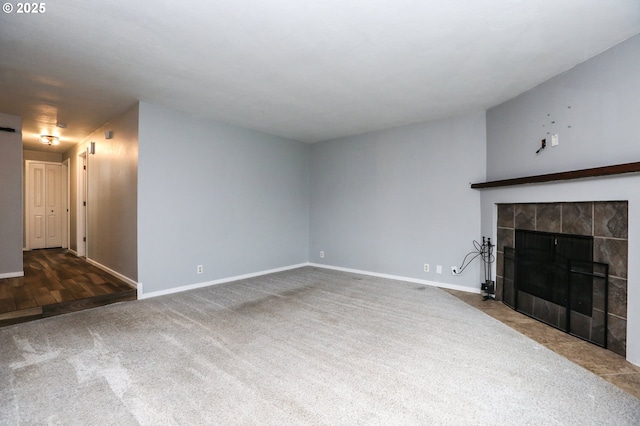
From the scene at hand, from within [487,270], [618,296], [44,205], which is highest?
[44,205]

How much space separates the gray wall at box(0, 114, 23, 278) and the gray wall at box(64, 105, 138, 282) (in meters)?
0.94

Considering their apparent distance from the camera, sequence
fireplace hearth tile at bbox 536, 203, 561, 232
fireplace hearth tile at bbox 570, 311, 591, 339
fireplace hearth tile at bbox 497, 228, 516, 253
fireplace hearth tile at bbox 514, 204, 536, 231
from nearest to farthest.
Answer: fireplace hearth tile at bbox 570, 311, 591, 339 < fireplace hearth tile at bbox 536, 203, 561, 232 < fireplace hearth tile at bbox 514, 204, 536, 231 < fireplace hearth tile at bbox 497, 228, 516, 253

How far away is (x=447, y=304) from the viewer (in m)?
3.61

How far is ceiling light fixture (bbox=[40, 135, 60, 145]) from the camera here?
5483 mm

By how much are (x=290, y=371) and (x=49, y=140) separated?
6634mm

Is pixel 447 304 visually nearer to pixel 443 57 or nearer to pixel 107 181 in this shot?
pixel 443 57

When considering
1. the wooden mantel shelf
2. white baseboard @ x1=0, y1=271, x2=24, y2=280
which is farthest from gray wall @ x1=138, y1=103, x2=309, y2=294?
the wooden mantel shelf

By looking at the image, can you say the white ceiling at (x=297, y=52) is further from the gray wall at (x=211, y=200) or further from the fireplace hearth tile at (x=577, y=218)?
the fireplace hearth tile at (x=577, y=218)

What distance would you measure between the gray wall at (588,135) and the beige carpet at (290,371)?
1055 mm

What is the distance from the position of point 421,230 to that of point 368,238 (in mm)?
975

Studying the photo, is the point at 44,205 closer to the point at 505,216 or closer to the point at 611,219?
the point at 505,216

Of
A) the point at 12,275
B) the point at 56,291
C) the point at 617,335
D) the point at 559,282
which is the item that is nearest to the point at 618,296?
the point at 617,335

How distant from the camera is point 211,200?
449 cm

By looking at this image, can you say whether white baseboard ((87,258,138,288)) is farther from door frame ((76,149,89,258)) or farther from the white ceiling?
the white ceiling
